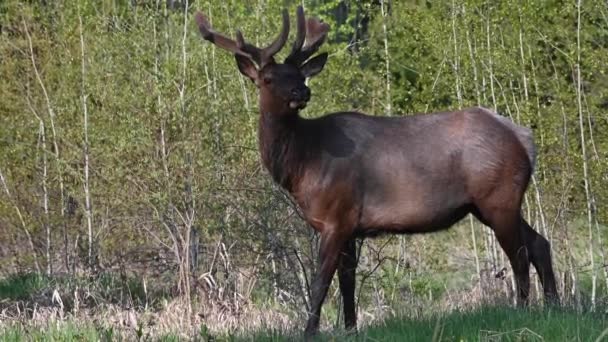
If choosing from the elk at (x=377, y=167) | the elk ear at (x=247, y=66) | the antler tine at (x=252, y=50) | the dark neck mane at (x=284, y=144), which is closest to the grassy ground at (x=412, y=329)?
the elk at (x=377, y=167)

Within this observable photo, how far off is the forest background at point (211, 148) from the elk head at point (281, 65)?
2026 mm

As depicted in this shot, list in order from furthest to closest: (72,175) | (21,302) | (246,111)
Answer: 1. (72,175)
2. (246,111)
3. (21,302)

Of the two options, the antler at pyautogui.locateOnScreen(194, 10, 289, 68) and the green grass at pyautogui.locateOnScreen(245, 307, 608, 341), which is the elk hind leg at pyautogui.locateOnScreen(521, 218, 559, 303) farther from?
the antler at pyautogui.locateOnScreen(194, 10, 289, 68)

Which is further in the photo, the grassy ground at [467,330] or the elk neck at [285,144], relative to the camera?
the elk neck at [285,144]

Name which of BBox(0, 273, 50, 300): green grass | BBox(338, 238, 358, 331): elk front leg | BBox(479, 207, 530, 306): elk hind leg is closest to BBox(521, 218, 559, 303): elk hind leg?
BBox(479, 207, 530, 306): elk hind leg

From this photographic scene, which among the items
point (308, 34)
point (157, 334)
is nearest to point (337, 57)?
point (308, 34)

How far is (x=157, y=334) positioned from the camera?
8719mm

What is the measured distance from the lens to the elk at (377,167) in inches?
391

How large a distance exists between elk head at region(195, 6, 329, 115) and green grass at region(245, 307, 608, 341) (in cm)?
207

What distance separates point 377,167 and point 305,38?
1258 millimetres

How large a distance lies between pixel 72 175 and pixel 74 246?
3.00 ft

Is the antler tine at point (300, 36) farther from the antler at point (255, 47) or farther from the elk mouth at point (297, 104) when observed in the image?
the elk mouth at point (297, 104)

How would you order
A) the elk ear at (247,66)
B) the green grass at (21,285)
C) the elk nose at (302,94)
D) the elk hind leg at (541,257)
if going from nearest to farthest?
1. the elk nose at (302,94)
2. the elk ear at (247,66)
3. the elk hind leg at (541,257)
4. the green grass at (21,285)

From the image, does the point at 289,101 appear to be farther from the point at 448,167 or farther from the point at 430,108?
the point at 430,108
